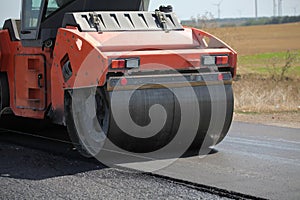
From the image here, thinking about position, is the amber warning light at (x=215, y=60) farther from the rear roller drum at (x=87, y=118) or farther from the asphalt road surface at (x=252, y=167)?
the rear roller drum at (x=87, y=118)

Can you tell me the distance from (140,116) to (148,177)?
3.37 ft

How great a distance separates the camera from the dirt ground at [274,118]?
35.4 feet

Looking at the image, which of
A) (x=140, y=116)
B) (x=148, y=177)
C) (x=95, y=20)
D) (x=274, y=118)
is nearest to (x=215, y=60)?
(x=140, y=116)

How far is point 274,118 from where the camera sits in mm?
11500

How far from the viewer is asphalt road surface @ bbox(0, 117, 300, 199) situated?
5.89 meters

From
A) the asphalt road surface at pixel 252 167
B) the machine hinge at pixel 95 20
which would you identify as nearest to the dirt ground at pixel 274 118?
the asphalt road surface at pixel 252 167

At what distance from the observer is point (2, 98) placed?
9.20m

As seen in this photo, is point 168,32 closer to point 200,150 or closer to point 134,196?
point 200,150

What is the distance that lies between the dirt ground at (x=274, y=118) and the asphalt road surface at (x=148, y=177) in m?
2.11

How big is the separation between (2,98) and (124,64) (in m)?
2.69

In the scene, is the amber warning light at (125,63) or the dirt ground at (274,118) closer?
the amber warning light at (125,63)

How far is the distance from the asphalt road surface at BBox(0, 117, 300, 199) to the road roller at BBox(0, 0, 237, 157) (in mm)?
424

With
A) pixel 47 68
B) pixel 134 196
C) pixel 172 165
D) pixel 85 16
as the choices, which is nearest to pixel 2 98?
pixel 47 68

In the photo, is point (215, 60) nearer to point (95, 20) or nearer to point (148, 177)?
point (95, 20)
